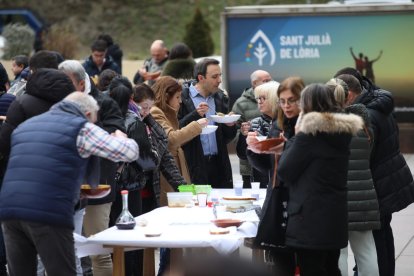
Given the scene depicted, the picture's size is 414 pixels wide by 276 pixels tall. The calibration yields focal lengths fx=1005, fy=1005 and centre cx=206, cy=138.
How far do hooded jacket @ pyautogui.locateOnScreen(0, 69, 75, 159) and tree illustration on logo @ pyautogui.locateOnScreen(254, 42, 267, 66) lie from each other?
1027cm

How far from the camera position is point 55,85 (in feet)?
24.1

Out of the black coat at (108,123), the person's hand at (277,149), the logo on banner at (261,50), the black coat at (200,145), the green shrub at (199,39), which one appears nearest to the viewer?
the person's hand at (277,149)

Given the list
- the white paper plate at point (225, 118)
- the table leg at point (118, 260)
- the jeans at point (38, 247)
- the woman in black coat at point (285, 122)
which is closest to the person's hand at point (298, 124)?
the woman in black coat at point (285, 122)

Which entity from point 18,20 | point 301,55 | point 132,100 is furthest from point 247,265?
point 18,20

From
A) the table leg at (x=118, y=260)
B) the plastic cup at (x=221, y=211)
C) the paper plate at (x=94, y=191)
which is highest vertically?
the paper plate at (x=94, y=191)

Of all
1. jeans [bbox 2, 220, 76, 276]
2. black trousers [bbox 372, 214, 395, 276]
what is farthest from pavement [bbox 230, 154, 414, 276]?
jeans [bbox 2, 220, 76, 276]

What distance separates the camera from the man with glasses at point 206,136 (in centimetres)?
983

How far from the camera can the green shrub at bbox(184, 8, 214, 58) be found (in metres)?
33.5

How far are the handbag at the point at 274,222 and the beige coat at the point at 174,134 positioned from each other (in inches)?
83.0

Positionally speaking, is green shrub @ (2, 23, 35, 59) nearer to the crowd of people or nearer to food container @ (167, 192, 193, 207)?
the crowd of people

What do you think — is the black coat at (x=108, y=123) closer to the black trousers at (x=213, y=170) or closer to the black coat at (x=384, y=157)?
the black trousers at (x=213, y=170)

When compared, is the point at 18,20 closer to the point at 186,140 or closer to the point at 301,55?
the point at 301,55

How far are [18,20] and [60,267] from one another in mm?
37076

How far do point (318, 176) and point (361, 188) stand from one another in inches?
51.0
